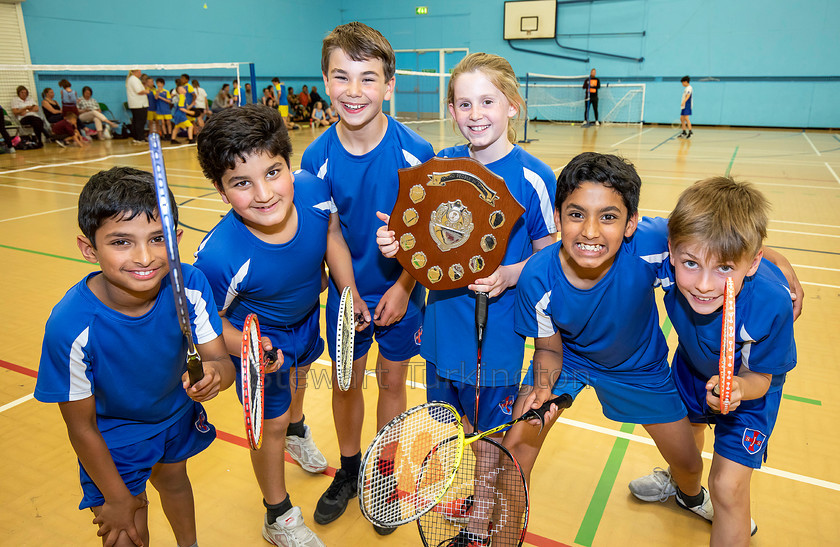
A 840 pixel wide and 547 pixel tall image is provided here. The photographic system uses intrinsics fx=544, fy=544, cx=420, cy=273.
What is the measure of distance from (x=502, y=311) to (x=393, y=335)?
25.4 inches

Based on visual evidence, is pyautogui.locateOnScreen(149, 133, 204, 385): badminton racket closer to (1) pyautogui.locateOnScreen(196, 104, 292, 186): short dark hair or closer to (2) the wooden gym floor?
(1) pyautogui.locateOnScreen(196, 104, 292, 186): short dark hair

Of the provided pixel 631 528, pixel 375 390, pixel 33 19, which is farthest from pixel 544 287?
pixel 33 19

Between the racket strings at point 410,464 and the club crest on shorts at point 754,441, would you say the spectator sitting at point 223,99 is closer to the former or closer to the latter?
the racket strings at point 410,464

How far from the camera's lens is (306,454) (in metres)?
3.17

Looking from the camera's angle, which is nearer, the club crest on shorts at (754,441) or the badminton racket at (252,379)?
the badminton racket at (252,379)

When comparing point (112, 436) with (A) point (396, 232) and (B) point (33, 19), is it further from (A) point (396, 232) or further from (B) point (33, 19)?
(B) point (33, 19)

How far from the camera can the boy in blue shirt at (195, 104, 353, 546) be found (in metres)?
2.22

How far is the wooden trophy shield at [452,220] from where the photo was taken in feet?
7.10

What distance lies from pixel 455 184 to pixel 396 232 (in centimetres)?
35

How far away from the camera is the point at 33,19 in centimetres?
1670

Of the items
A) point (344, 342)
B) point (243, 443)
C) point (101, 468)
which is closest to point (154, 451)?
point (101, 468)

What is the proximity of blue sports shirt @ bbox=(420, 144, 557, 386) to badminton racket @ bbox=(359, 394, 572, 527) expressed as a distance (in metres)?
0.29

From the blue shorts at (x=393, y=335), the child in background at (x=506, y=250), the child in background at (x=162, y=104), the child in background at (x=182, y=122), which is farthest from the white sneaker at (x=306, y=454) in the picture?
the child in background at (x=182, y=122)

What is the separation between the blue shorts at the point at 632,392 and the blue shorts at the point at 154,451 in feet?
4.81
